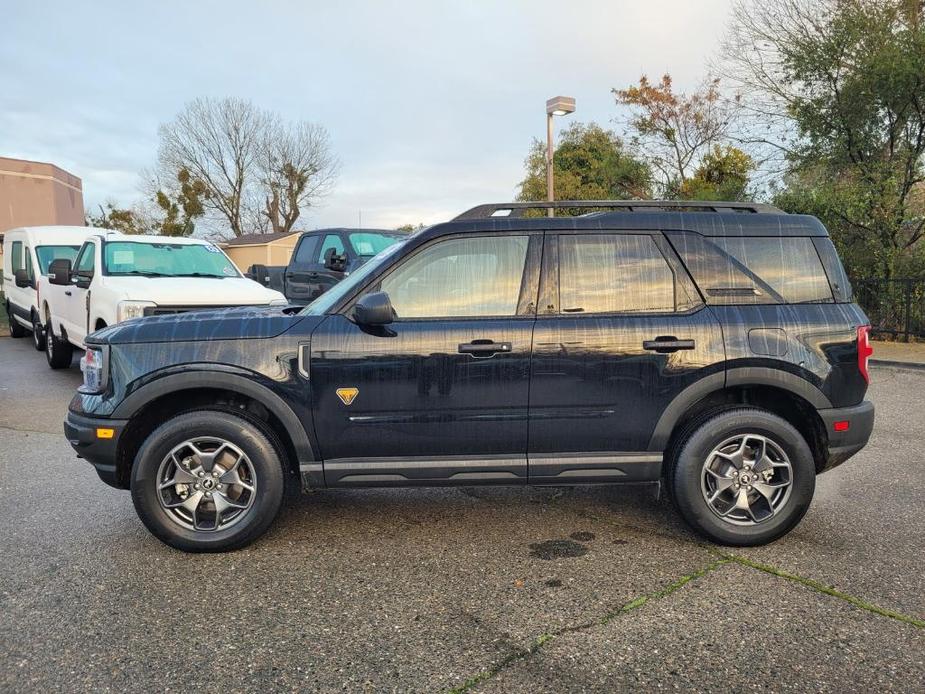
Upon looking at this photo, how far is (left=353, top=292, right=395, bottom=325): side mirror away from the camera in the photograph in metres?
3.54

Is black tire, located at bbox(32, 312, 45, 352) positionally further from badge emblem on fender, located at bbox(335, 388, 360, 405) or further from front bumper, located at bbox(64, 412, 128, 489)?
badge emblem on fender, located at bbox(335, 388, 360, 405)

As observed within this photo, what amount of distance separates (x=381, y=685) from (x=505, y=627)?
2.08 feet

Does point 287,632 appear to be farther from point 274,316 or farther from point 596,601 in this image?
point 274,316

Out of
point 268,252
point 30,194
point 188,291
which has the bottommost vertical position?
point 188,291

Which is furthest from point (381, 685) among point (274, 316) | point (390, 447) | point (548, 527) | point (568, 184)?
point (568, 184)

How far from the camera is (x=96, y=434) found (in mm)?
3703

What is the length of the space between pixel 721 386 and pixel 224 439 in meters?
2.73

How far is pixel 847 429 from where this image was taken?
3801mm

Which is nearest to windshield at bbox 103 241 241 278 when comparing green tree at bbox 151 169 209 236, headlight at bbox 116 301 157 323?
headlight at bbox 116 301 157 323

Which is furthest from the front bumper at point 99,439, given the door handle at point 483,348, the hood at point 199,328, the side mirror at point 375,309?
the door handle at point 483,348

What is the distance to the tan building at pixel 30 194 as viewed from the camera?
6125cm

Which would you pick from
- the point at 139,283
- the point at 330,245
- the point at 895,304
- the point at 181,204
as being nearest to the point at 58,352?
the point at 139,283

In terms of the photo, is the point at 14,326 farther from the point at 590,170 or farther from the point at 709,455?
the point at 590,170

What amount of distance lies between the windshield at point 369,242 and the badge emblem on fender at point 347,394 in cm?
819
